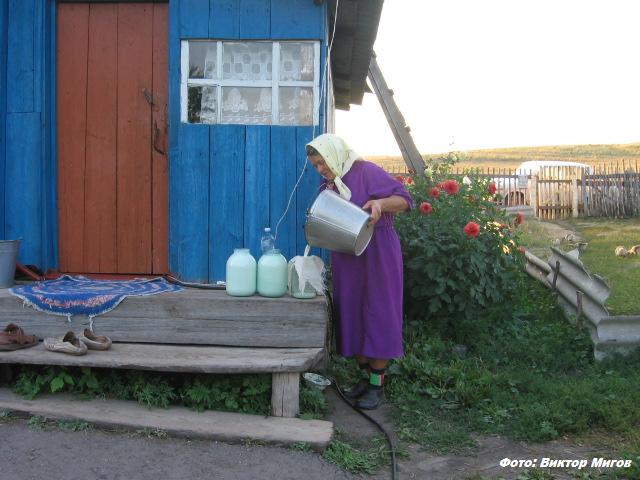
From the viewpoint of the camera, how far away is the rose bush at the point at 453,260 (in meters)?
5.41

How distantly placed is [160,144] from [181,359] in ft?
6.04

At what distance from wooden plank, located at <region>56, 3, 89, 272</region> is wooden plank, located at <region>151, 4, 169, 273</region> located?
0.55 metres

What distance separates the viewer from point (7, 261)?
4.51 m

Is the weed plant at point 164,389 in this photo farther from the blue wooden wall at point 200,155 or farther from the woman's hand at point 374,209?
the woman's hand at point 374,209

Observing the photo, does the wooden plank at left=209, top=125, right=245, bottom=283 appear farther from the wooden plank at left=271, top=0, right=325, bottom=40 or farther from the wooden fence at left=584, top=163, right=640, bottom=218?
the wooden fence at left=584, top=163, right=640, bottom=218

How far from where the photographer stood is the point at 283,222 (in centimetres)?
475

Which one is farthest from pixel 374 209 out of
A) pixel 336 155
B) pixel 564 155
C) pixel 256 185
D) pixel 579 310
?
pixel 564 155

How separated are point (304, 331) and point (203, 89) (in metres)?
1.96

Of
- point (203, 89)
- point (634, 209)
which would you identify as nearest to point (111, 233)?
point (203, 89)

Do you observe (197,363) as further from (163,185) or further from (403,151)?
(403,151)

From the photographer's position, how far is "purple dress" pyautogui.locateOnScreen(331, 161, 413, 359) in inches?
166

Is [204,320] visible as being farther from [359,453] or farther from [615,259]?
[615,259]

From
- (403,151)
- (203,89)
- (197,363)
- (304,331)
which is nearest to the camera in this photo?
(197,363)

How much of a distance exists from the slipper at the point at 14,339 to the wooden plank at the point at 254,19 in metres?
2.52
